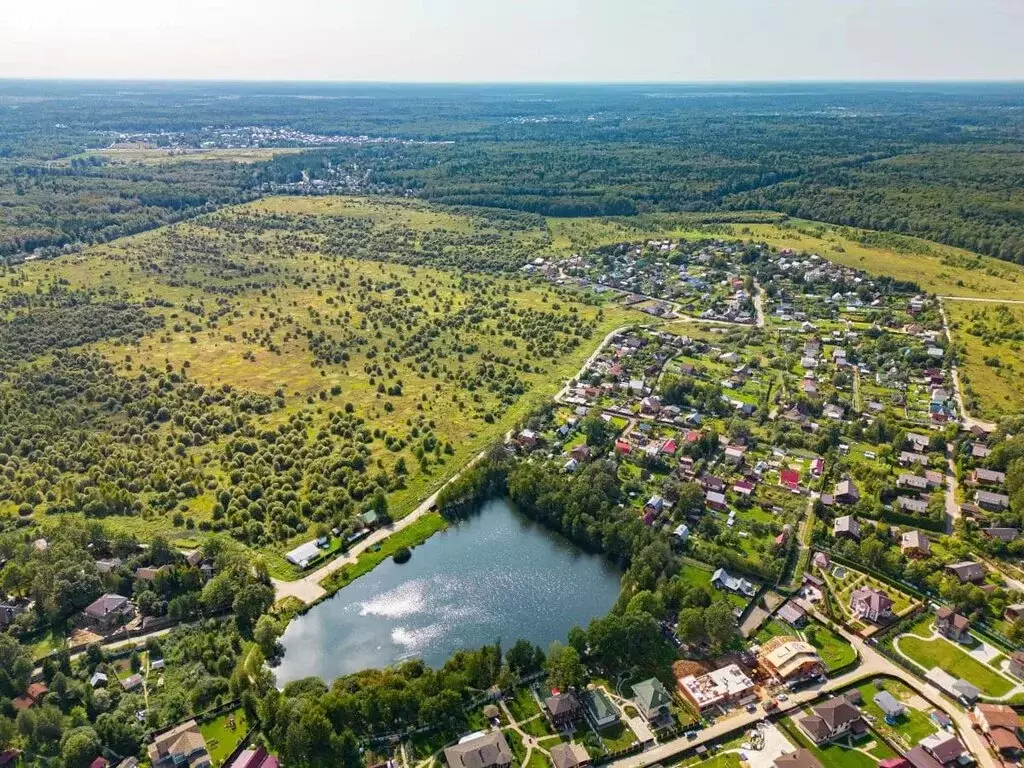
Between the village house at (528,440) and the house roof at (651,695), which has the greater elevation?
the village house at (528,440)

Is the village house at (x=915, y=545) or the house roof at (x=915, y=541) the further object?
the house roof at (x=915, y=541)

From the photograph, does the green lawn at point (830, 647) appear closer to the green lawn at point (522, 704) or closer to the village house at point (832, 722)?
the village house at point (832, 722)

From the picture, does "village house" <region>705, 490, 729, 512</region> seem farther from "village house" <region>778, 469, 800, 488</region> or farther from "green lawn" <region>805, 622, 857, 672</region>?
"green lawn" <region>805, 622, 857, 672</region>

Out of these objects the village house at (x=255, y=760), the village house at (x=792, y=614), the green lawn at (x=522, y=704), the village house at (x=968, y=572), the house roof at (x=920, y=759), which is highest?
the village house at (x=968, y=572)

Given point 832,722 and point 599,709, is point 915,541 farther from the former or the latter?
point 599,709

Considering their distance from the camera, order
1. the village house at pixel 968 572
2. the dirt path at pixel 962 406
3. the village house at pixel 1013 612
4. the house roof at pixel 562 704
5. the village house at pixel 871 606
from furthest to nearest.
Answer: the dirt path at pixel 962 406 < the village house at pixel 968 572 < the village house at pixel 871 606 < the village house at pixel 1013 612 < the house roof at pixel 562 704

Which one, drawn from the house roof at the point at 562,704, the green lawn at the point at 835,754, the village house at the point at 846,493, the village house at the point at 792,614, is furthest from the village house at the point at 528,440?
the green lawn at the point at 835,754

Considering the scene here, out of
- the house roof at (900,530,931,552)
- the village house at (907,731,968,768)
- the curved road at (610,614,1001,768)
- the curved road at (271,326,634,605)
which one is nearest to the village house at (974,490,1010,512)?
the house roof at (900,530,931,552)
